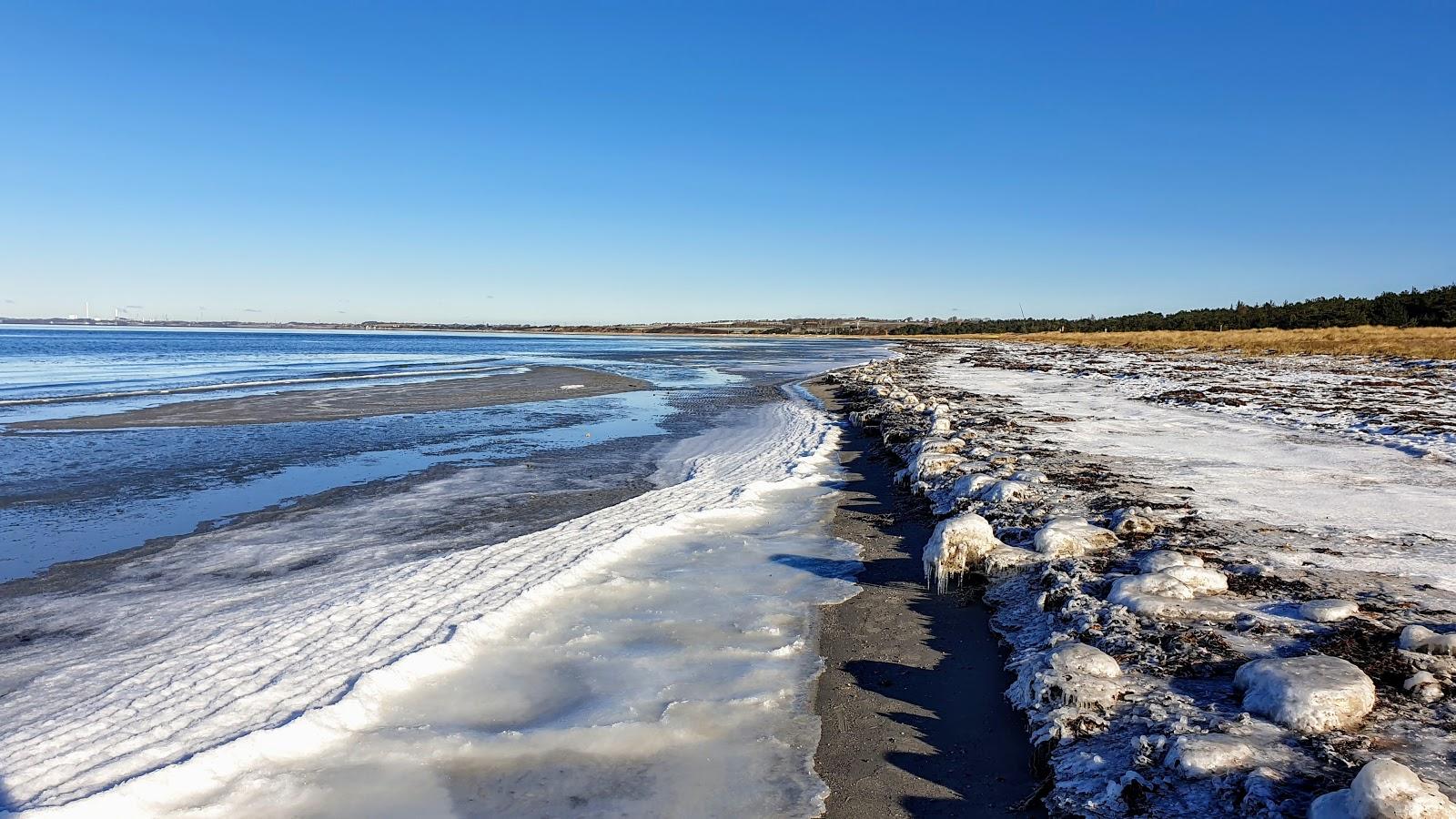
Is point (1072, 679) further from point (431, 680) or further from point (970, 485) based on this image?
point (970, 485)

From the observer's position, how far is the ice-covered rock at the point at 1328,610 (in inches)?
182

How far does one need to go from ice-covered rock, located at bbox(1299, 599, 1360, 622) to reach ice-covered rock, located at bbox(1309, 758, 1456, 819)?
2.24 metres

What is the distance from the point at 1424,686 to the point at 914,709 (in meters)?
2.38

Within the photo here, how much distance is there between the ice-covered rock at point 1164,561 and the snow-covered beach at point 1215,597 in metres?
0.03

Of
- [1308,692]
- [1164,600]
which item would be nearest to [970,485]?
[1164,600]

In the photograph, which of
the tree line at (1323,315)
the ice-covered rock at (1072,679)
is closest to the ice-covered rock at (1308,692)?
the ice-covered rock at (1072,679)

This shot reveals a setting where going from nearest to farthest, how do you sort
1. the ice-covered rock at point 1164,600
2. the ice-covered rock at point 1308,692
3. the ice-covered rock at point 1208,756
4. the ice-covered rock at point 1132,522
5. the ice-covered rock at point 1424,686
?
the ice-covered rock at point 1208,756 → the ice-covered rock at point 1308,692 → the ice-covered rock at point 1424,686 → the ice-covered rock at point 1164,600 → the ice-covered rock at point 1132,522

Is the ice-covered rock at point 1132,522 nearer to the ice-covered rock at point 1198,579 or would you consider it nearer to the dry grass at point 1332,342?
the ice-covered rock at point 1198,579

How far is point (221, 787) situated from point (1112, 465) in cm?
996

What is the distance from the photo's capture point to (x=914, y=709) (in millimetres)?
4285

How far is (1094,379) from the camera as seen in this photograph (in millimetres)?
25484

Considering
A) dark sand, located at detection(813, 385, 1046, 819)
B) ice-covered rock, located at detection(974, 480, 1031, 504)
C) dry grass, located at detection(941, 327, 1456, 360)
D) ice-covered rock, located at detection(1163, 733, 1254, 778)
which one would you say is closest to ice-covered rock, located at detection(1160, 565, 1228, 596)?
dark sand, located at detection(813, 385, 1046, 819)

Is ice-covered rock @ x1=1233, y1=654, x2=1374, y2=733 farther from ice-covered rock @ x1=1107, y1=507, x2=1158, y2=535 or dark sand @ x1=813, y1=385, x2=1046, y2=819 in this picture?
ice-covered rock @ x1=1107, y1=507, x2=1158, y2=535

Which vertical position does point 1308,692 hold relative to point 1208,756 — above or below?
above
